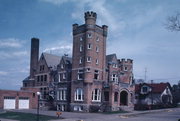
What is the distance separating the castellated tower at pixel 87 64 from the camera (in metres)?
47.0

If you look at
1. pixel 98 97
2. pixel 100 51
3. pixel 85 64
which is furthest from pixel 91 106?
pixel 100 51

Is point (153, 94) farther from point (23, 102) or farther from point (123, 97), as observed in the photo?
point (23, 102)

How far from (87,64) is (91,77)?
2.60 m

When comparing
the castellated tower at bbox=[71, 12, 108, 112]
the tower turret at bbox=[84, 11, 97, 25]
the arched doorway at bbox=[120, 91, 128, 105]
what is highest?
the tower turret at bbox=[84, 11, 97, 25]

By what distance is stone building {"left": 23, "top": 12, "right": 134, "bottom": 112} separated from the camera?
154 ft

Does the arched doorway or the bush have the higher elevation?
the arched doorway

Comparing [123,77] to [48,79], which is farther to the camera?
[48,79]

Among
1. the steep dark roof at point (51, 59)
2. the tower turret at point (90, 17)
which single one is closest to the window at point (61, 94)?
the steep dark roof at point (51, 59)

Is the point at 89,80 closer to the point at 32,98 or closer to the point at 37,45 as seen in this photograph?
the point at 32,98

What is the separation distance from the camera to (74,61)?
5003 centimetres

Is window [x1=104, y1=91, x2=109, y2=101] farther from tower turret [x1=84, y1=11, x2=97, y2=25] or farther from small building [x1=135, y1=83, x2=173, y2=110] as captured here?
small building [x1=135, y1=83, x2=173, y2=110]

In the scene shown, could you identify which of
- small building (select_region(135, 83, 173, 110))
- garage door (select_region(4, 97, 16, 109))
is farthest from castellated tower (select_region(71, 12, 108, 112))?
small building (select_region(135, 83, 173, 110))

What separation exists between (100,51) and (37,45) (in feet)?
73.4

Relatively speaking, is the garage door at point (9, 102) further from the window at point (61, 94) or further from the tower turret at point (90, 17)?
the tower turret at point (90, 17)
